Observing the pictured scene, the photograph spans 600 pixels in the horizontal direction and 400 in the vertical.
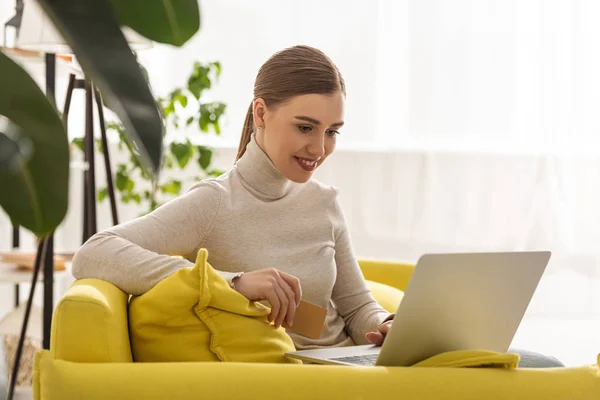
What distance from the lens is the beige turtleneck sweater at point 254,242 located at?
1507 mm

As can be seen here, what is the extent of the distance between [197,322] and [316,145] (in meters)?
0.52

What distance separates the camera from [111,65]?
1.28ft

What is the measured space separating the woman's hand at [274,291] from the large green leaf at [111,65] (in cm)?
103

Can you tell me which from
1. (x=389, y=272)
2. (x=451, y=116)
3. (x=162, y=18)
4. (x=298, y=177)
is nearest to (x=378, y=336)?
(x=298, y=177)

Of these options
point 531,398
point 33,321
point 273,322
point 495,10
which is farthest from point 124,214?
point 531,398

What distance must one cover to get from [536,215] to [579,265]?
37 centimetres

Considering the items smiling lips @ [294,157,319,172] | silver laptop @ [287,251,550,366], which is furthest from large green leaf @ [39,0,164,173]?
smiling lips @ [294,157,319,172]

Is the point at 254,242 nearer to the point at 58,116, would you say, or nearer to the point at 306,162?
the point at 306,162

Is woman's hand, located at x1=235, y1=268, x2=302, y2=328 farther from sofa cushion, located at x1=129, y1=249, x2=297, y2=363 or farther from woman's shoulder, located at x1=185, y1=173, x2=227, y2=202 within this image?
woman's shoulder, located at x1=185, y1=173, x2=227, y2=202

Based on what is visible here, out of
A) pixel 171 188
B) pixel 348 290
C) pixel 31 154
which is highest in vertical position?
pixel 31 154

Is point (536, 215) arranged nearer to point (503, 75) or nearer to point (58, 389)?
point (503, 75)

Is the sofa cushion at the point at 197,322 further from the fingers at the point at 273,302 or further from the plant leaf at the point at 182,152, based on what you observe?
the plant leaf at the point at 182,152

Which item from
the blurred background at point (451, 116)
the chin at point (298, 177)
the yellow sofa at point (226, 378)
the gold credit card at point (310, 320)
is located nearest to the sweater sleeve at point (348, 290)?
the chin at point (298, 177)

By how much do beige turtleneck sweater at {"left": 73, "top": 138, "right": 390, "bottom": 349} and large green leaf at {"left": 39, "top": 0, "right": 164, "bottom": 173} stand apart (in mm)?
1091
